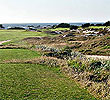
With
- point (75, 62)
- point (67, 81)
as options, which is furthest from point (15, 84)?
point (75, 62)

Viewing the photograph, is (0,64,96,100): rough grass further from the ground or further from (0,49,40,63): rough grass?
(0,49,40,63): rough grass

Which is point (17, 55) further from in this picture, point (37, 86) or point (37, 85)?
point (37, 86)

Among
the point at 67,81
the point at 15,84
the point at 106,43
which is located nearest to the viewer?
the point at 15,84

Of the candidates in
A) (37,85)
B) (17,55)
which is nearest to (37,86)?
(37,85)

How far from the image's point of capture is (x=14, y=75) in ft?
45.8

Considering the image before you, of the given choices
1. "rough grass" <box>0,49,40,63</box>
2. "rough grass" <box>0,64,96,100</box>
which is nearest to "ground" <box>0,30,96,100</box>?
"rough grass" <box>0,64,96,100</box>

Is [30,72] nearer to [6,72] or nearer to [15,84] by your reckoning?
[6,72]

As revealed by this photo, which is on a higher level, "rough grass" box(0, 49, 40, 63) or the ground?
the ground

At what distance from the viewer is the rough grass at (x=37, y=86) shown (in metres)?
10.2

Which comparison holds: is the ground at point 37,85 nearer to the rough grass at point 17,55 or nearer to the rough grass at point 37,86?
the rough grass at point 37,86

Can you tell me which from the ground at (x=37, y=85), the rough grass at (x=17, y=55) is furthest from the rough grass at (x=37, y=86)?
the rough grass at (x=17, y=55)

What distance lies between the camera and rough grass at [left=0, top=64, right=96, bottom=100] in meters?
10.2

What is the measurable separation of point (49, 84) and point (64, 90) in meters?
1.36

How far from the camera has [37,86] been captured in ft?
38.7
